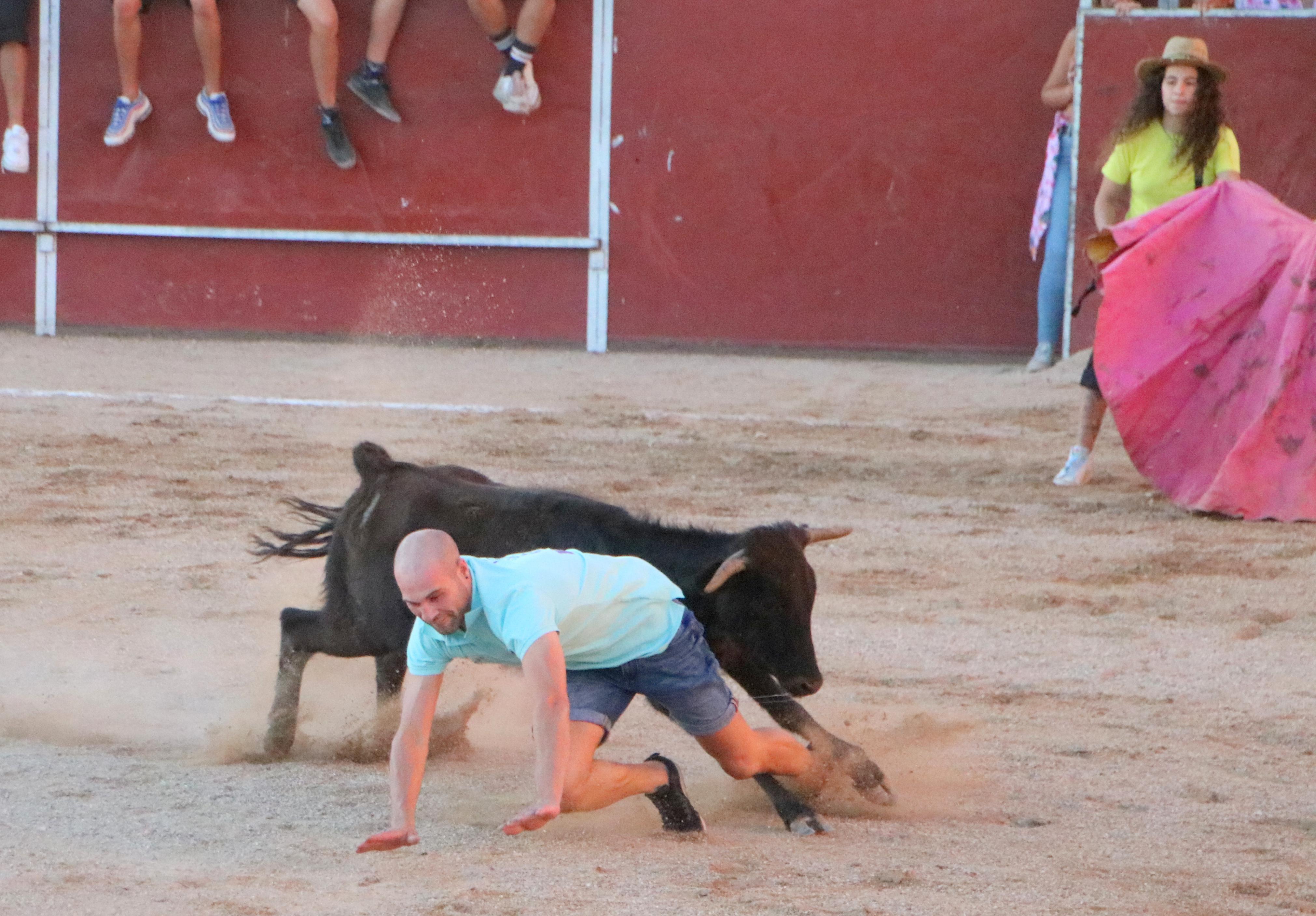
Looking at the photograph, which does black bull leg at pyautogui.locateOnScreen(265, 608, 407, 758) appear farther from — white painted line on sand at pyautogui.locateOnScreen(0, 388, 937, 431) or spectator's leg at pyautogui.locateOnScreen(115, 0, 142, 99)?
spectator's leg at pyautogui.locateOnScreen(115, 0, 142, 99)

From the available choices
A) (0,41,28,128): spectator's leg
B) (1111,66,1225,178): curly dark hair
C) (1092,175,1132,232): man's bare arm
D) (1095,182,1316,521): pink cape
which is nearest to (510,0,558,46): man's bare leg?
(0,41,28,128): spectator's leg

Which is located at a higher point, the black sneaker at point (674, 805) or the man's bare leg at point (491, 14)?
the man's bare leg at point (491, 14)

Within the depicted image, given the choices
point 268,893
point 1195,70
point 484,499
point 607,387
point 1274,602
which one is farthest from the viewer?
point 607,387

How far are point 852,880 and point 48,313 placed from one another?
9655 mm

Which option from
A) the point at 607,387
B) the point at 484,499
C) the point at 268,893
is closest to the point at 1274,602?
the point at 484,499

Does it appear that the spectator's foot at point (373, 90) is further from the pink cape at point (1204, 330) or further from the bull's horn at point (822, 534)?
the bull's horn at point (822, 534)

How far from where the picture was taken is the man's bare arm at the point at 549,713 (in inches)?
113

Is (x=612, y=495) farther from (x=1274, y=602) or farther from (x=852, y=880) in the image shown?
(x=852, y=880)

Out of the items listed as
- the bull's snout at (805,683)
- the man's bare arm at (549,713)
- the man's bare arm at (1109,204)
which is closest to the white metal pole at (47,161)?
the man's bare arm at (1109,204)

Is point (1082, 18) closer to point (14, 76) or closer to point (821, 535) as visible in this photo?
point (14, 76)

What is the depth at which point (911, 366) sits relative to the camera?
11.0 meters

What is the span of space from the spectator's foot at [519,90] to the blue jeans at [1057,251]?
3127 mm

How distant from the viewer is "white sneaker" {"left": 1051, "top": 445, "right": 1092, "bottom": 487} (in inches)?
282

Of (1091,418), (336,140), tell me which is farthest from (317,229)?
(1091,418)
